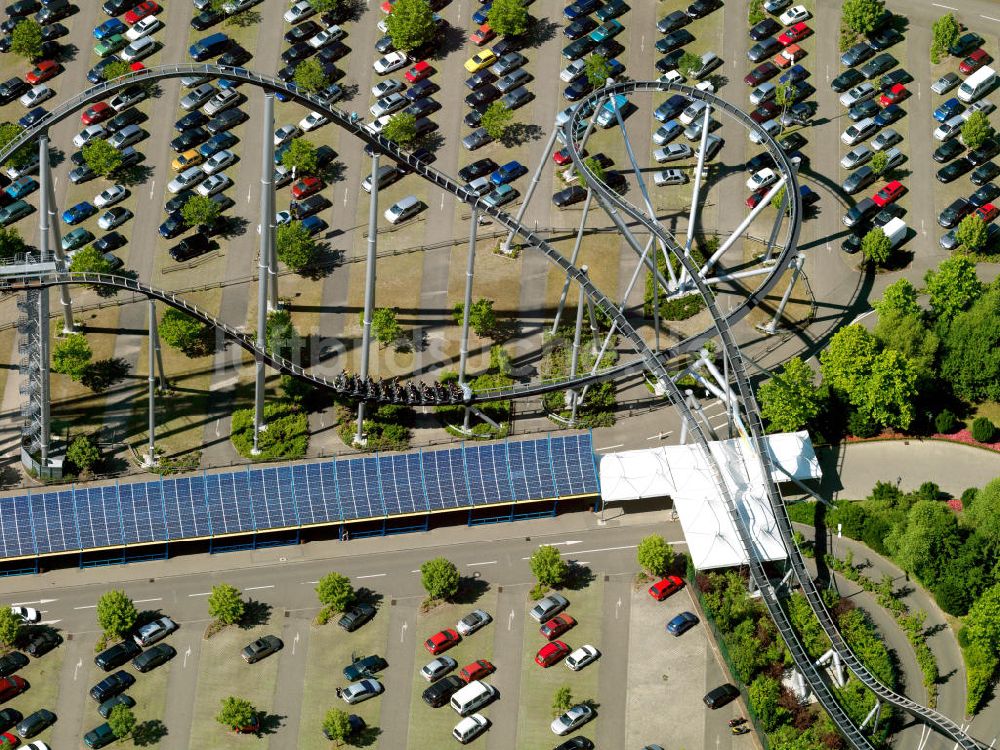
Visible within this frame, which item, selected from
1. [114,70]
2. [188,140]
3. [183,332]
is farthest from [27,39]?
[183,332]

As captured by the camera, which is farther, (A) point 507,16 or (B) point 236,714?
(A) point 507,16

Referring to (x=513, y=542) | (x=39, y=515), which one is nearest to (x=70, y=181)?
(x=39, y=515)

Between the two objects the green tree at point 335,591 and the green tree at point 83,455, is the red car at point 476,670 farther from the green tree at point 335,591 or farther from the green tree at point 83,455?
the green tree at point 83,455

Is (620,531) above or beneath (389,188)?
beneath

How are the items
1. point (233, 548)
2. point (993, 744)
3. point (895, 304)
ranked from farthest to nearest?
point (895, 304), point (233, 548), point (993, 744)

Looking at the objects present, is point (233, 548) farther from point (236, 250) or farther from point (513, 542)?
point (236, 250)

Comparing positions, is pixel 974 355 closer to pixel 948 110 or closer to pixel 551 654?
pixel 948 110
